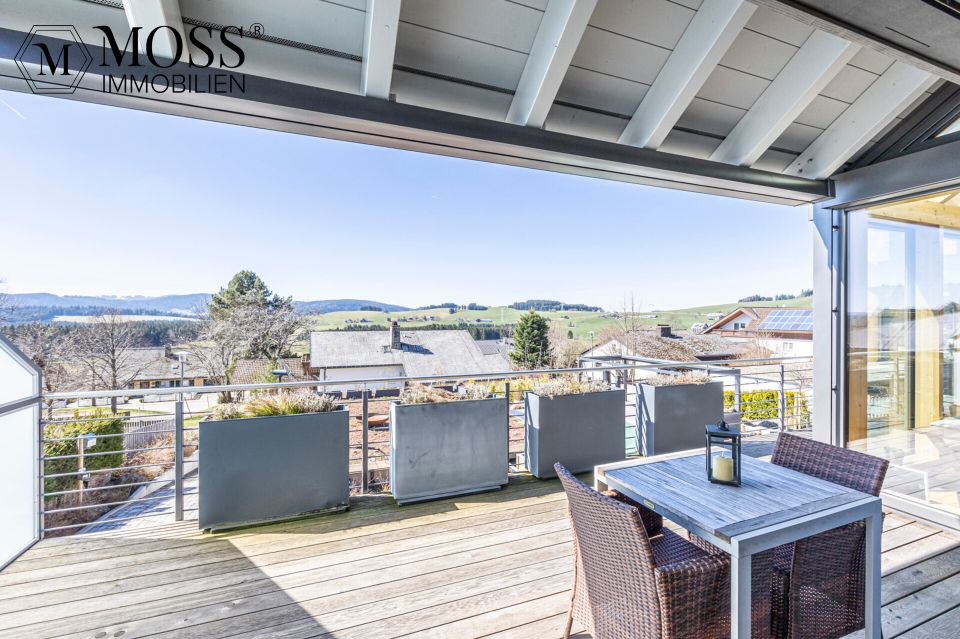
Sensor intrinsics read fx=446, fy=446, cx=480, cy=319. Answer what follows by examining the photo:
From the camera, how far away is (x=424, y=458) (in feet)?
10.2

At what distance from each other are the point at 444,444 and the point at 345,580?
113cm

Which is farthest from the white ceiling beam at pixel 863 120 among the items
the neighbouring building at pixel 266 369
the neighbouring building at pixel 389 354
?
the neighbouring building at pixel 266 369

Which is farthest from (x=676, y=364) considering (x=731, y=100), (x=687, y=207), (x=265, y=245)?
(x=265, y=245)

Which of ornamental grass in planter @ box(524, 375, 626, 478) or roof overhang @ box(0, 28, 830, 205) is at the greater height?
roof overhang @ box(0, 28, 830, 205)

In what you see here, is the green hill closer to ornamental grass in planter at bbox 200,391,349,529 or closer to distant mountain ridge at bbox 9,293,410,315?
distant mountain ridge at bbox 9,293,410,315

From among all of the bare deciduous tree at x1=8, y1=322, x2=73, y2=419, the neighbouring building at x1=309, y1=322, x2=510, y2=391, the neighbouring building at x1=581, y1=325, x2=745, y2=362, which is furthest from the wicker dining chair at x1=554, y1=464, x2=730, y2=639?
the neighbouring building at x1=309, y1=322, x2=510, y2=391

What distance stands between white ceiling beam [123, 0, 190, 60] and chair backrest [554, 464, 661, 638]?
218 cm

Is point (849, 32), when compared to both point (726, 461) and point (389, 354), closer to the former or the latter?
point (726, 461)

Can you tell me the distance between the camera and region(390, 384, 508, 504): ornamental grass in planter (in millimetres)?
3051

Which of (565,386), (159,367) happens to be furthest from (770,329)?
(159,367)

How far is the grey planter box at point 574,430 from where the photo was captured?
3459 millimetres

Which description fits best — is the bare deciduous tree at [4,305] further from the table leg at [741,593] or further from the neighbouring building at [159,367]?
the table leg at [741,593]

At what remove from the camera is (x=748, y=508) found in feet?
4.85

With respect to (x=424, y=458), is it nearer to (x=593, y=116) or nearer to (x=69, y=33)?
(x=593, y=116)
